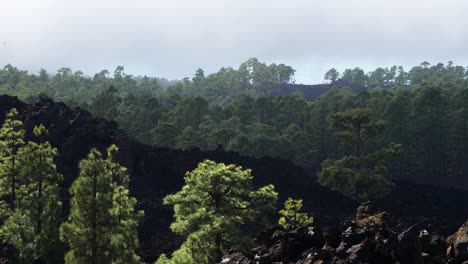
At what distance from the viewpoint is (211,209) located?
1235 inches

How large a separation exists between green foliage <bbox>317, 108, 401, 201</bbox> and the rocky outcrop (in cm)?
4114

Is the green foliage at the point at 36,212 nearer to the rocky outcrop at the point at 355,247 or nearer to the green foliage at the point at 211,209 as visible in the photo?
the green foliage at the point at 211,209

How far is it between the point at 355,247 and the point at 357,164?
48.7m

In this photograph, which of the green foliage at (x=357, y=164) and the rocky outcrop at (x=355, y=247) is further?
the green foliage at (x=357, y=164)

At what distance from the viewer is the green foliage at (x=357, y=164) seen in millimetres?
65312

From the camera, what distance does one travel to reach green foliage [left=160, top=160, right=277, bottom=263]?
29.7m

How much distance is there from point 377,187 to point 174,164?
988 inches

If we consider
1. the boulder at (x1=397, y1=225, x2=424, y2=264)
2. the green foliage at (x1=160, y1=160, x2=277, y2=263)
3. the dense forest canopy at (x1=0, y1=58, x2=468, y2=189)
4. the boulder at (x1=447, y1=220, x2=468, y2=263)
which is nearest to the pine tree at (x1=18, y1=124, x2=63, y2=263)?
the green foliage at (x1=160, y1=160, x2=277, y2=263)

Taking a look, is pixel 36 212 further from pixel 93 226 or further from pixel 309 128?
pixel 309 128

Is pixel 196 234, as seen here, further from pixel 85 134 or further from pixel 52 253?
pixel 85 134

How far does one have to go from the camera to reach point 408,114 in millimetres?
94750

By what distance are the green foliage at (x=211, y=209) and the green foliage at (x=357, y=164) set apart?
115 ft

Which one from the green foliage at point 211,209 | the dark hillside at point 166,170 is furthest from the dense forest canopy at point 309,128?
the green foliage at point 211,209

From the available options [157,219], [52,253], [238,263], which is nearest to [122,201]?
Answer: [52,253]
